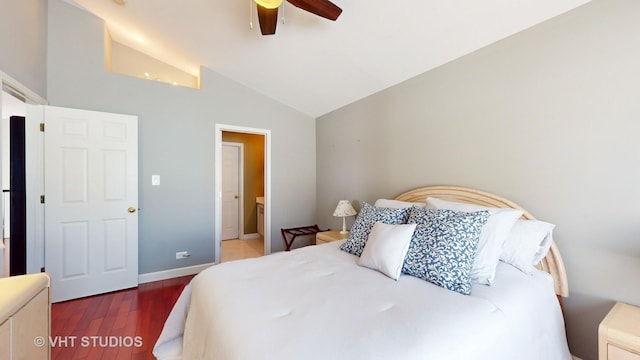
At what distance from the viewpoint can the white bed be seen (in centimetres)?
93

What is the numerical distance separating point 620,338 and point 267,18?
8.56 feet

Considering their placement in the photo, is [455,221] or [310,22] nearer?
[455,221]

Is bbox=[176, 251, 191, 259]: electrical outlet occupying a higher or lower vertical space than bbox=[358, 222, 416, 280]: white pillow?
lower

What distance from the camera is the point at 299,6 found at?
5.18ft

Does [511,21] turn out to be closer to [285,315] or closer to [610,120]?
[610,120]

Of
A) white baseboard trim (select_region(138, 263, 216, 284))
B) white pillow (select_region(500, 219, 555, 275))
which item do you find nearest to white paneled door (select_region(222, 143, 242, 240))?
white baseboard trim (select_region(138, 263, 216, 284))

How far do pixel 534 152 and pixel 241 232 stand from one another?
4.60 metres

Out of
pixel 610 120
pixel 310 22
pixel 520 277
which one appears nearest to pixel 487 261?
pixel 520 277

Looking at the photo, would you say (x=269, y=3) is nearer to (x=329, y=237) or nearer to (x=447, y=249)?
(x=447, y=249)

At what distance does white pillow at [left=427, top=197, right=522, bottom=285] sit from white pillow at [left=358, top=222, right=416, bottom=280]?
41 centimetres

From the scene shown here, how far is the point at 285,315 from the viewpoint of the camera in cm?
111

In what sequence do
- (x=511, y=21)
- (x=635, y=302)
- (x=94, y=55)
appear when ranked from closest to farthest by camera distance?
(x=635, y=302) < (x=511, y=21) < (x=94, y=55)

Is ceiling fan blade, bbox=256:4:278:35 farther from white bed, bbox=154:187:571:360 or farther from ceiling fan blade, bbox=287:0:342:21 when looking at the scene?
white bed, bbox=154:187:571:360

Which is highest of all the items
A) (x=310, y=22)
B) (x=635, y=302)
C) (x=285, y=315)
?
(x=310, y=22)
